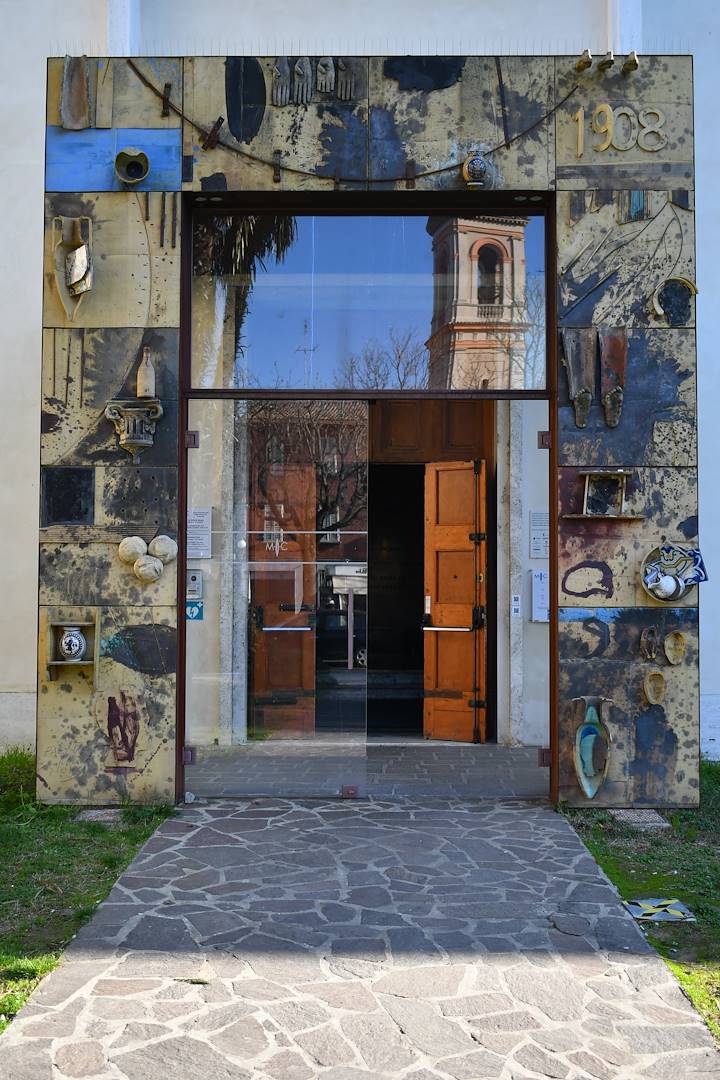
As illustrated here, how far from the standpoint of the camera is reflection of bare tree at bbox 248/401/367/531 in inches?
320

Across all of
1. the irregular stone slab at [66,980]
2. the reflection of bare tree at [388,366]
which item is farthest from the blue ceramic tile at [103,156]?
the irregular stone slab at [66,980]

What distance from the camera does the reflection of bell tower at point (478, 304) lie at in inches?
274

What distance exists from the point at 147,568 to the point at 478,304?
285 cm

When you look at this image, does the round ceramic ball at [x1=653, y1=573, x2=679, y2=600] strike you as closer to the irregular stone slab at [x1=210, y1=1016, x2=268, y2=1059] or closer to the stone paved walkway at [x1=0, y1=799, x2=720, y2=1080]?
the stone paved walkway at [x1=0, y1=799, x2=720, y2=1080]

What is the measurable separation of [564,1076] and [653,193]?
5.25m

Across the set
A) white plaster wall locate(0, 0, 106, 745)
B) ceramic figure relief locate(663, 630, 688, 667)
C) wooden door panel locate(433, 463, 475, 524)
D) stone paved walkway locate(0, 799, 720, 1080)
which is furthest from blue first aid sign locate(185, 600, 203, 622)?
ceramic figure relief locate(663, 630, 688, 667)

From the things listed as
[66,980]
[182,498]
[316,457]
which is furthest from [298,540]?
[66,980]

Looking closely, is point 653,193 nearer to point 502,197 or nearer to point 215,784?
point 502,197

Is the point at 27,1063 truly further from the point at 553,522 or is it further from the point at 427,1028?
the point at 553,522

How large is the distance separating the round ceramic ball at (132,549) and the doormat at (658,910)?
3.50 m

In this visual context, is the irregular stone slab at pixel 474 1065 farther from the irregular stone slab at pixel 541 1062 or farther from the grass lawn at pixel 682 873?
the grass lawn at pixel 682 873

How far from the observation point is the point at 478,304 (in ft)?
23.5

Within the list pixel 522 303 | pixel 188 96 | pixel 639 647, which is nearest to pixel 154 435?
pixel 188 96

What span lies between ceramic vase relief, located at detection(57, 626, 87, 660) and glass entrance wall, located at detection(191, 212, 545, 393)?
6.06 ft
